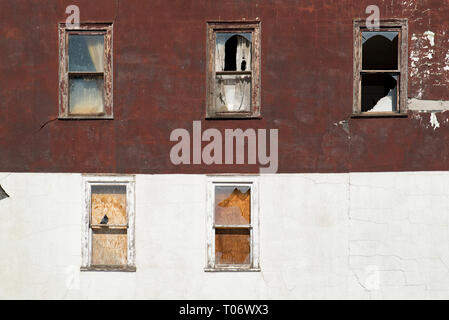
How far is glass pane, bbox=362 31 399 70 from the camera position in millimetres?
7047

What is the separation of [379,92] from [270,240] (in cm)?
317

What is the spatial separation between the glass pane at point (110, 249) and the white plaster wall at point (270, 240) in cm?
24

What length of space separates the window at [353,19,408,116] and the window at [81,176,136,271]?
423 cm

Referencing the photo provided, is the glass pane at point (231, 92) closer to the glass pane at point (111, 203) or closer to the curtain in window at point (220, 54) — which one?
the curtain in window at point (220, 54)

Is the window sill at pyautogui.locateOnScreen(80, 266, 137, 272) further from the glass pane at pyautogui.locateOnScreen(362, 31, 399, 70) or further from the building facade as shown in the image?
the glass pane at pyautogui.locateOnScreen(362, 31, 399, 70)

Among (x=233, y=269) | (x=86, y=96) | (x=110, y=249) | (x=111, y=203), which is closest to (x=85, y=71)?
(x=86, y=96)

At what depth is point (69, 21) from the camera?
23.5ft

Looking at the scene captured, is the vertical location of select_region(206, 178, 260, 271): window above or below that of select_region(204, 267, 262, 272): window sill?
above

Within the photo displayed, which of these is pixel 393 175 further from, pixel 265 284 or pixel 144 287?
pixel 144 287

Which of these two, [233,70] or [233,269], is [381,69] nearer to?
[233,70]

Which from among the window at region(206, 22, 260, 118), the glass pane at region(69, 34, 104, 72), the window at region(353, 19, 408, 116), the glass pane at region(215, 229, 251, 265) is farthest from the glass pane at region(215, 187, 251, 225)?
the glass pane at region(69, 34, 104, 72)

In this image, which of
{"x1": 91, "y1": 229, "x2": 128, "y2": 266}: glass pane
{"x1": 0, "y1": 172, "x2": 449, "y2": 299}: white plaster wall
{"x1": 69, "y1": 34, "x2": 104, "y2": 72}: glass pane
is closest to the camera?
{"x1": 0, "y1": 172, "x2": 449, "y2": 299}: white plaster wall

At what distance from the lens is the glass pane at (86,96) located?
23.7 feet
